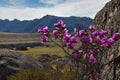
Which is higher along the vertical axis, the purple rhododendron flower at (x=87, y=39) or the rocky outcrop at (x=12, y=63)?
the purple rhododendron flower at (x=87, y=39)

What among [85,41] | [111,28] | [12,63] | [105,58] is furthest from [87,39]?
[12,63]

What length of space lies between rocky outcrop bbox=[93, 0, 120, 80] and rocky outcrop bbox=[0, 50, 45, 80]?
24.2 feet

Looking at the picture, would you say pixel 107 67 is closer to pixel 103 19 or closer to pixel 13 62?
pixel 103 19

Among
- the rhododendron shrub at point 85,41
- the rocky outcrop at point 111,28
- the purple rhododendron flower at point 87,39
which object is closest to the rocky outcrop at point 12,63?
the rocky outcrop at point 111,28

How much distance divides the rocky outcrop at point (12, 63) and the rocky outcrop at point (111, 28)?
7.37m

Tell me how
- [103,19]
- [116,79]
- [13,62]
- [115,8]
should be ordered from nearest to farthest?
[116,79] → [115,8] → [103,19] → [13,62]

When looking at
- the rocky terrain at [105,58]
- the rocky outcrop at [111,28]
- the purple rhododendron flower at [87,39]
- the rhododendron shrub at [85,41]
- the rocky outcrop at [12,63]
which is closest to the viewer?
the rocky outcrop at [111,28]

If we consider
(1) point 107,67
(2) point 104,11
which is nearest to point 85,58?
(1) point 107,67

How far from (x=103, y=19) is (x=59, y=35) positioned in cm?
726

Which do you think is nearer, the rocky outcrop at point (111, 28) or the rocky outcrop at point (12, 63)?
the rocky outcrop at point (111, 28)

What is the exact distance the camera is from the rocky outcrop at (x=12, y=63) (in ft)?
72.6

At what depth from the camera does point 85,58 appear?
398 inches

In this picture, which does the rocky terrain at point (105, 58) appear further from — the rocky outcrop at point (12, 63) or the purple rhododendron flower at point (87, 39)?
the purple rhododendron flower at point (87, 39)

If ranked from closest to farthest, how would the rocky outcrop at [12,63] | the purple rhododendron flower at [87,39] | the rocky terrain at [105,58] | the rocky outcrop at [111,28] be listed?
the rocky outcrop at [111,28] → the rocky terrain at [105,58] → the purple rhododendron flower at [87,39] → the rocky outcrop at [12,63]
